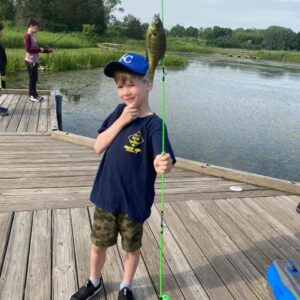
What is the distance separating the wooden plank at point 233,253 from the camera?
280cm

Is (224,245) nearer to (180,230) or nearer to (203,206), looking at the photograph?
(180,230)

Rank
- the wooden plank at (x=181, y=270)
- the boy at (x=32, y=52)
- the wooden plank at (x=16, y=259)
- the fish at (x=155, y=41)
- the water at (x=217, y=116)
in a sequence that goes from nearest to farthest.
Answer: the fish at (x=155, y=41) < the wooden plank at (x=16, y=259) < the wooden plank at (x=181, y=270) < the boy at (x=32, y=52) < the water at (x=217, y=116)

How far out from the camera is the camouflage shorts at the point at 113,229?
2.31 meters


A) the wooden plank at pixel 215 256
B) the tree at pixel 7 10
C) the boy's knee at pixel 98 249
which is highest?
the tree at pixel 7 10

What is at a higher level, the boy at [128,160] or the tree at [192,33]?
the tree at [192,33]

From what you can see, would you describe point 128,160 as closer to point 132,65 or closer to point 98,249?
point 132,65

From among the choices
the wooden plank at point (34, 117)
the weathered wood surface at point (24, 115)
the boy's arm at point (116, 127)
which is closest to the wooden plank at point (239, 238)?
the boy's arm at point (116, 127)

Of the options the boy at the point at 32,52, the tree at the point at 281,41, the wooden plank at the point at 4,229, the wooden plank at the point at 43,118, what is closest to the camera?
the wooden plank at the point at 4,229

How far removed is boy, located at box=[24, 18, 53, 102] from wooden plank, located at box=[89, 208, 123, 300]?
255 inches

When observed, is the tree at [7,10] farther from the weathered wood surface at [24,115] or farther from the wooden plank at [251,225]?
the wooden plank at [251,225]

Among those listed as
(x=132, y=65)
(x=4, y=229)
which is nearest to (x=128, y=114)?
(x=132, y=65)

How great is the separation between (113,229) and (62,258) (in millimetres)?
850

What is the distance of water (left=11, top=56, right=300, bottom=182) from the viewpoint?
9.95 meters

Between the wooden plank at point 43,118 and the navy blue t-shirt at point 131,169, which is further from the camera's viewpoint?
the wooden plank at point 43,118
